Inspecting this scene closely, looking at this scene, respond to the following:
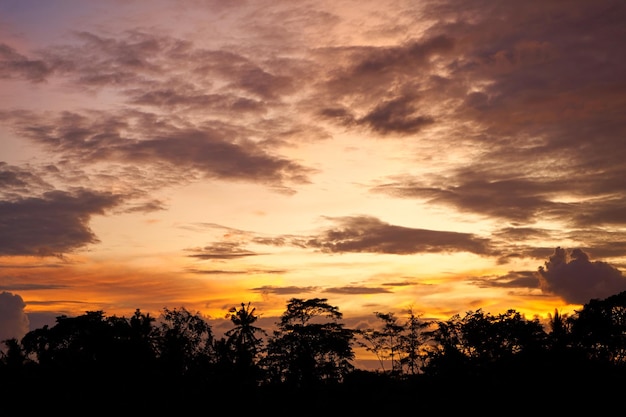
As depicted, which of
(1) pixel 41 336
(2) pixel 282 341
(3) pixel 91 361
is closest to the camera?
(3) pixel 91 361

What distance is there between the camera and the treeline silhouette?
50281 mm

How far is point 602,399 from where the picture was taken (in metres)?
46.5

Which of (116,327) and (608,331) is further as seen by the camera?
(116,327)

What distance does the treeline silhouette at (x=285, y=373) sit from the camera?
5028 centimetres

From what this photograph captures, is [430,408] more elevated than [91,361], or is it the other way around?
[91,361]

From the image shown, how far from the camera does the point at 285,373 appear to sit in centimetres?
7775

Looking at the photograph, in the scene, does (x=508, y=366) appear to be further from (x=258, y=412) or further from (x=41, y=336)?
(x=41, y=336)

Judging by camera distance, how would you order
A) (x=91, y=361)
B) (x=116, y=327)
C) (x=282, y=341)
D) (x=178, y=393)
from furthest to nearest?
(x=282, y=341) → (x=116, y=327) → (x=91, y=361) → (x=178, y=393)

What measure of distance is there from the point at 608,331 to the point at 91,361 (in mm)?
45848

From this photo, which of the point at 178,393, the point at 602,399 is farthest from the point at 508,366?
the point at 178,393

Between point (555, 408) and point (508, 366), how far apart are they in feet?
17.8

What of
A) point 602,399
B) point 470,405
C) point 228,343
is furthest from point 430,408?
point 228,343

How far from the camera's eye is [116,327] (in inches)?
2657

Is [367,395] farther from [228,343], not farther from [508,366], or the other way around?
[228,343]
